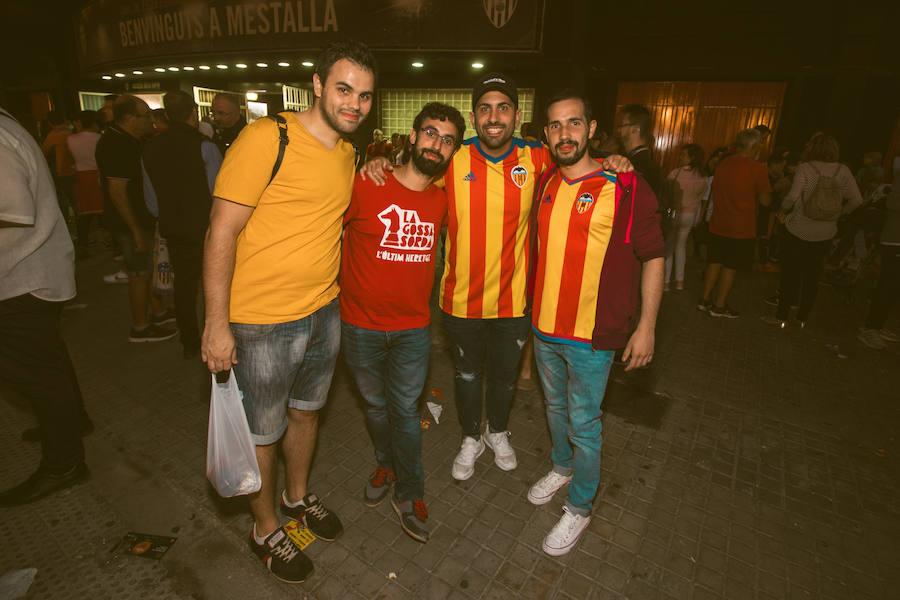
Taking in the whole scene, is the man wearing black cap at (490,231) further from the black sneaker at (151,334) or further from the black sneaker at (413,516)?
the black sneaker at (151,334)

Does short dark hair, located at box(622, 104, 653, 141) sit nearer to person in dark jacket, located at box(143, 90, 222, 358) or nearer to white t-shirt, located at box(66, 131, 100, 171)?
person in dark jacket, located at box(143, 90, 222, 358)

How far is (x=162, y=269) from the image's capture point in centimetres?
470

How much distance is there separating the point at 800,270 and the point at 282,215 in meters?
6.55

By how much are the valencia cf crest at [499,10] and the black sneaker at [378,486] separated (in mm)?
8978

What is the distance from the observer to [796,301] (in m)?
5.96

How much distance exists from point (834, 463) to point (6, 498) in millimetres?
5907

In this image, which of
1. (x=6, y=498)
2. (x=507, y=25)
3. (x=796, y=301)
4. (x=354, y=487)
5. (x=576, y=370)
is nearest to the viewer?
(x=576, y=370)

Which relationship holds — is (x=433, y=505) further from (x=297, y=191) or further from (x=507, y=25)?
(x=507, y=25)

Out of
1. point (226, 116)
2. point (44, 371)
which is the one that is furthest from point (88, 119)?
point (44, 371)

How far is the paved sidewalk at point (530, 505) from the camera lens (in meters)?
2.44

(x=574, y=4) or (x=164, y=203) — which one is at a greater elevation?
(x=574, y=4)

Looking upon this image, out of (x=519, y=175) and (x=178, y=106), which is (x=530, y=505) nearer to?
(x=519, y=175)

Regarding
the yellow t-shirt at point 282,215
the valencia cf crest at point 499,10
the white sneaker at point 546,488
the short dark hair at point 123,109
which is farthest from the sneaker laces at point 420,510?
the valencia cf crest at point 499,10

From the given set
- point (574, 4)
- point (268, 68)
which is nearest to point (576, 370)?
point (574, 4)
